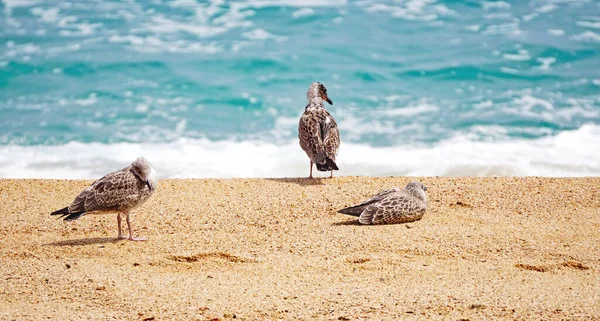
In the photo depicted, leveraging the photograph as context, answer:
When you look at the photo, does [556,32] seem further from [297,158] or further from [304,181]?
[304,181]

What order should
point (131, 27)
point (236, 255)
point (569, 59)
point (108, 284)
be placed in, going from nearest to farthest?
1. point (108, 284)
2. point (236, 255)
3. point (569, 59)
4. point (131, 27)

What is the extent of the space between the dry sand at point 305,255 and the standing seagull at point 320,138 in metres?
0.41

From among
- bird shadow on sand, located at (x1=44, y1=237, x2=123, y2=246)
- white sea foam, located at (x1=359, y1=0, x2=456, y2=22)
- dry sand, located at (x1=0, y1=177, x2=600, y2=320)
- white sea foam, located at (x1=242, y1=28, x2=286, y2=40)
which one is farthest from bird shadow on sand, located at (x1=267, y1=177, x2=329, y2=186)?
white sea foam, located at (x1=359, y1=0, x2=456, y2=22)

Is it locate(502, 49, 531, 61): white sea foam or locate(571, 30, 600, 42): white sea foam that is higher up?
locate(571, 30, 600, 42): white sea foam

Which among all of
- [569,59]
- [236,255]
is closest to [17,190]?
[236,255]

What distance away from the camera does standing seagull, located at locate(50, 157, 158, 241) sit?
7.86m

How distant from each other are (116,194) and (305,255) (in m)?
1.86

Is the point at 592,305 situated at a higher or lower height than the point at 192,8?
lower

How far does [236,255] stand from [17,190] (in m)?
3.83

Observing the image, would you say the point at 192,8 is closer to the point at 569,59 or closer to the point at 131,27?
the point at 131,27

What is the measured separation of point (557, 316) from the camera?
604cm

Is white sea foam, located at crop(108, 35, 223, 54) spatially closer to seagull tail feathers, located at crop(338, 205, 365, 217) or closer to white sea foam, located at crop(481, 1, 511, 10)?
white sea foam, located at crop(481, 1, 511, 10)

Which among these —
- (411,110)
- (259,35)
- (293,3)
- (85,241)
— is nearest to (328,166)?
(85,241)

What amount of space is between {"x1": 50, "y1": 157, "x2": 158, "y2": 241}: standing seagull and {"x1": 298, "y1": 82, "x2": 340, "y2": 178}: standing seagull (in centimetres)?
294
